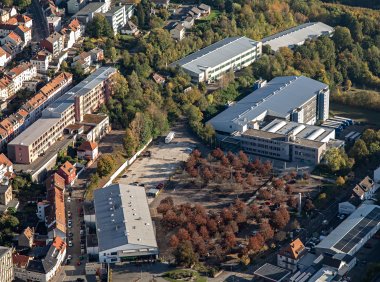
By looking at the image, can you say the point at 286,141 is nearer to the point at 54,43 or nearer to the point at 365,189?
the point at 365,189

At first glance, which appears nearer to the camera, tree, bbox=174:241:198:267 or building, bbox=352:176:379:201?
tree, bbox=174:241:198:267

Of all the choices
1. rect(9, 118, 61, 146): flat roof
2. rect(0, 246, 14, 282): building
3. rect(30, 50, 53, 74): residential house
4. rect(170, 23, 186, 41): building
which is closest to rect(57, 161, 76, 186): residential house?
rect(9, 118, 61, 146): flat roof

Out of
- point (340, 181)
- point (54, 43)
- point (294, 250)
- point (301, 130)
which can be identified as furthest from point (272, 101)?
point (294, 250)

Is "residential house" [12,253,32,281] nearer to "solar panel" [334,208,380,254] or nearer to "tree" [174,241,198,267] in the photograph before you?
"tree" [174,241,198,267]

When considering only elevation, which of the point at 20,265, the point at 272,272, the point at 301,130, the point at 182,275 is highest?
the point at 20,265

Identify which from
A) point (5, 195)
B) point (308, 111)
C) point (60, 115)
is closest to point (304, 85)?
point (308, 111)
